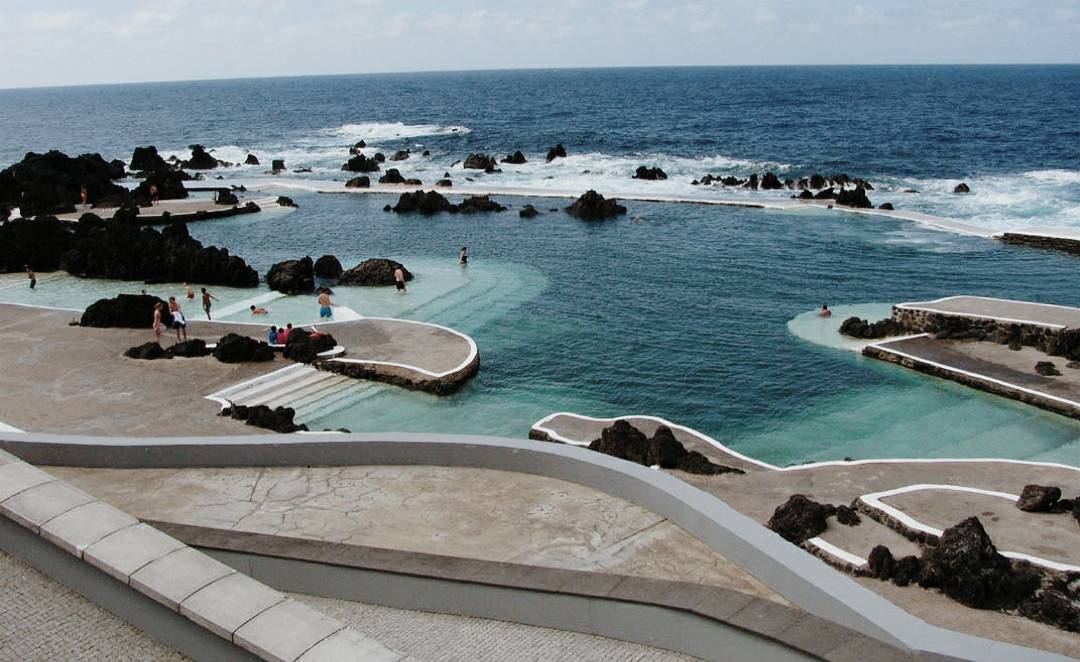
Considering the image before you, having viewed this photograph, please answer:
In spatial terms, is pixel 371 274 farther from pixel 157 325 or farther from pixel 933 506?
pixel 933 506

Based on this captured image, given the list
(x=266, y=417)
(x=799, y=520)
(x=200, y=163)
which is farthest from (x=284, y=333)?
(x=200, y=163)

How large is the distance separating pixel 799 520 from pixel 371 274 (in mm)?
24789

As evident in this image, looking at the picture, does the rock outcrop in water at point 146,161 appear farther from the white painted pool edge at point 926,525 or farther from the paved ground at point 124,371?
the white painted pool edge at point 926,525

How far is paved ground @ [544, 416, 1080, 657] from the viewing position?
11484 millimetres

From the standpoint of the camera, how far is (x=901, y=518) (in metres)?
15.0

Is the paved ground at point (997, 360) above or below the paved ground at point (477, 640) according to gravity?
below

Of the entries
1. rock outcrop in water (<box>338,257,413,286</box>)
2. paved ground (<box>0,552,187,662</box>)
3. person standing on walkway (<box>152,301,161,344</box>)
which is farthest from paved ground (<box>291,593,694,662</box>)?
rock outcrop in water (<box>338,257,413,286</box>)

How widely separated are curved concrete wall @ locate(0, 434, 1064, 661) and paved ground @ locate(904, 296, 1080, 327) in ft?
67.6

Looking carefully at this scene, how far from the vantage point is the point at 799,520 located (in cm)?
1460

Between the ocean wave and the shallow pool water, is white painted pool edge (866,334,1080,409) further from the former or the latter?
the ocean wave

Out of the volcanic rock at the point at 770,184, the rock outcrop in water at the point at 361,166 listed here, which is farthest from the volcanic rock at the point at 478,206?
the rock outcrop in water at the point at 361,166

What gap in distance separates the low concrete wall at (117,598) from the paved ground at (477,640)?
7.18ft

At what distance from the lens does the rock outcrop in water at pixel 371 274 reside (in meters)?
36.0

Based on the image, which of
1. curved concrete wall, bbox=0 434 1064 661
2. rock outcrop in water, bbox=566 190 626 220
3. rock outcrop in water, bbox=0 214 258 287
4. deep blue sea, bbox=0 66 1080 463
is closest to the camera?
curved concrete wall, bbox=0 434 1064 661
